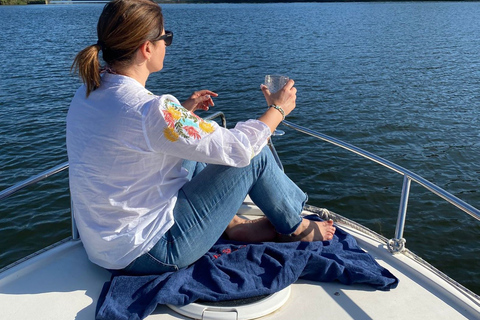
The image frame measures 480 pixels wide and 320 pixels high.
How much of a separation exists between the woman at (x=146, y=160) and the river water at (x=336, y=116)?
443cm

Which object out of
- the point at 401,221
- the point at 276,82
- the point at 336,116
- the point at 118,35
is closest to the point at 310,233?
the point at 401,221

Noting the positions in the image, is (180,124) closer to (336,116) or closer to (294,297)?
(294,297)

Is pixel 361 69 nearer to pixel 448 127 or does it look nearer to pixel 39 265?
pixel 448 127

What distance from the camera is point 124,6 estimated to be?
188 cm

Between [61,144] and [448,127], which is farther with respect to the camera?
[448,127]

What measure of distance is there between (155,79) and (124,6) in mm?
12097

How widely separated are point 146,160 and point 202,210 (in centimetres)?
44

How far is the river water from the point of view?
6.50 m

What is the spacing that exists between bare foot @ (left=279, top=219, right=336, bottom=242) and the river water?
3616 mm

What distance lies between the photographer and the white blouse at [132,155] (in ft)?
6.06

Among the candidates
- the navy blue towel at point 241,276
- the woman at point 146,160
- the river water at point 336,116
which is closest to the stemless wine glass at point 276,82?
the woman at point 146,160

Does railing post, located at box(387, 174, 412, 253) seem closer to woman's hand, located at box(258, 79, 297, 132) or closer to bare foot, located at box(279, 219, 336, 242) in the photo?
bare foot, located at box(279, 219, 336, 242)

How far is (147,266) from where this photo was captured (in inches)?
87.8

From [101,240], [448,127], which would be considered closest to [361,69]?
[448,127]
